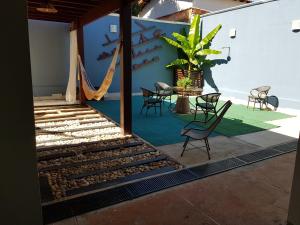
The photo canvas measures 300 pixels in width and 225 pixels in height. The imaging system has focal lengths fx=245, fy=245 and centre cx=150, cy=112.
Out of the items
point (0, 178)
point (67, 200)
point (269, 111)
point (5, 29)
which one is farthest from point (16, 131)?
point (269, 111)

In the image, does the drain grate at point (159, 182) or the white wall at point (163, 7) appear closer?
the drain grate at point (159, 182)

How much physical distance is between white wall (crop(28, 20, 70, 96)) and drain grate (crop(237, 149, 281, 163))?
6882 mm

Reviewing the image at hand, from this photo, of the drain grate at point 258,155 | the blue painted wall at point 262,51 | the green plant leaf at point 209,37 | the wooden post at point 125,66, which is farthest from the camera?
the green plant leaf at point 209,37

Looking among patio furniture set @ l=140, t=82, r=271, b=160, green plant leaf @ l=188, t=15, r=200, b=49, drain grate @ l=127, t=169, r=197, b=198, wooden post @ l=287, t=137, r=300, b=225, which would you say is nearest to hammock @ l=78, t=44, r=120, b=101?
patio furniture set @ l=140, t=82, r=271, b=160

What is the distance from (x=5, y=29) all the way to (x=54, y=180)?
2098 millimetres

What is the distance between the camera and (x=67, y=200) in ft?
8.30

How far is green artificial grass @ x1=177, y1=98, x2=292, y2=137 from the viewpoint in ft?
17.2

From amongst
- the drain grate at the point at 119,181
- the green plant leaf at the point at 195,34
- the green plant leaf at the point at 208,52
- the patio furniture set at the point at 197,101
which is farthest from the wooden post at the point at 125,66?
the green plant leaf at the point at 195,34

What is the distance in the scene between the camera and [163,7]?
13.6 meters

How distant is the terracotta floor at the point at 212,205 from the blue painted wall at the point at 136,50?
690cm

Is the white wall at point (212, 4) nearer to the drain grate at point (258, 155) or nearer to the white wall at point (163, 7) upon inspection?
the white wall at point (163, 7)

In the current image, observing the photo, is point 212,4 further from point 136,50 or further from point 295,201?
point 295,201

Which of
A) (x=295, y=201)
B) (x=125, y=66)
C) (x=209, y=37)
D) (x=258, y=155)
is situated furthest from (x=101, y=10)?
(x=209, y=37)

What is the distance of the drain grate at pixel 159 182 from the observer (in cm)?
273
